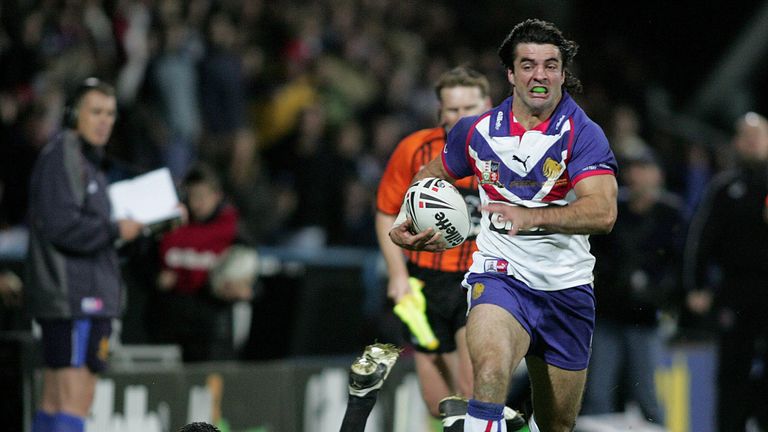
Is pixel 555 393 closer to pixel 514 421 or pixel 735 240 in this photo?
pixel 514 421

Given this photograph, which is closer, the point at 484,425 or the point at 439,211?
the point at 484,425

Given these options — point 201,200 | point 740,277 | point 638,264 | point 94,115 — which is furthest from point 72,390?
point 740,277

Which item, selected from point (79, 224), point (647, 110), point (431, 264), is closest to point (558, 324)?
point (431, 264)

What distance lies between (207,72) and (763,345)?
638 cm

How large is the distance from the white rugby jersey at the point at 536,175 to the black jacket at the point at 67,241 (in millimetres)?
2840

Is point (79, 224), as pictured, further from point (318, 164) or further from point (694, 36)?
point (694, 36)

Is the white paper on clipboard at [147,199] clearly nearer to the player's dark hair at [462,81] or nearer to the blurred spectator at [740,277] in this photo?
the player's dark hair at [462,81]

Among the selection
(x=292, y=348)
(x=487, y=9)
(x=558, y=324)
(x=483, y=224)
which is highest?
(x=487, y=9)

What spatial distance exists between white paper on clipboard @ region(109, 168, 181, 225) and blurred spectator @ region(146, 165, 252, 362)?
1493mm

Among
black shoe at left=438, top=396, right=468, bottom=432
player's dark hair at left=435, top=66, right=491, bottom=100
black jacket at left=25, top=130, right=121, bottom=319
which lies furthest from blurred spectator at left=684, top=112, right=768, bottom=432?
black jacket at left=25, top=130, right=121, bottom=319

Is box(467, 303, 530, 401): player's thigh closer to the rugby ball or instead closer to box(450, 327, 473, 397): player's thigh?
the rugby ball

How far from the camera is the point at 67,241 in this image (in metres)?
7.64

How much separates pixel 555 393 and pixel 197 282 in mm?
A: 4695

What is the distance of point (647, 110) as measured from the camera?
1834 centimetres
